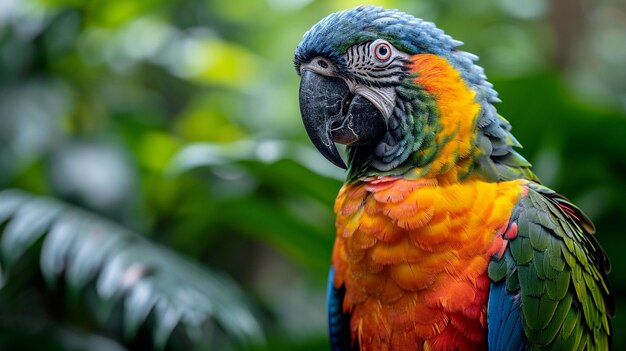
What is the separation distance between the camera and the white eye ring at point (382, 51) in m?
1.30

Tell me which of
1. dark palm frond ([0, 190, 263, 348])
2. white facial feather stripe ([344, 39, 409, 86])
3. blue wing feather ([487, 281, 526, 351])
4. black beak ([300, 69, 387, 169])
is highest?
white facial feather stripe ([344, 39, 409, 86])

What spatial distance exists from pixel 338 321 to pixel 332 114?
0.50 meters

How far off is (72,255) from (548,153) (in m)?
1.49

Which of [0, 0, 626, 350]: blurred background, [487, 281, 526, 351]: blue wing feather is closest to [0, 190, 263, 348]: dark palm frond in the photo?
[0, 0, 626, 350]: blurred background

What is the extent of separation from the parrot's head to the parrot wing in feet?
0.41

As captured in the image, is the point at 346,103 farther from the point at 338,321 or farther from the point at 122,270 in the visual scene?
the point at 122,270

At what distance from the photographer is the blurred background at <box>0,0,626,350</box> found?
1.89 meters

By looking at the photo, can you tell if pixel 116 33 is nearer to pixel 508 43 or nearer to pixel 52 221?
pixel 52 221

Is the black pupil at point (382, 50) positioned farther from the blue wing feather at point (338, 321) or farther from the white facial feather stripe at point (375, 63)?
the blue wing feather at point (338, 321)

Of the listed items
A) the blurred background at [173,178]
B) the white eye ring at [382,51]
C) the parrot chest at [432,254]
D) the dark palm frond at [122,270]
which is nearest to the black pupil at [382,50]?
the white eye ring at [382,51]

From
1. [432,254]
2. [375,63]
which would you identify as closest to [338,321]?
[432,254]

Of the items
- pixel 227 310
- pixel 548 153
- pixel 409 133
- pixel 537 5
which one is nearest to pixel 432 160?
pixel 409 133

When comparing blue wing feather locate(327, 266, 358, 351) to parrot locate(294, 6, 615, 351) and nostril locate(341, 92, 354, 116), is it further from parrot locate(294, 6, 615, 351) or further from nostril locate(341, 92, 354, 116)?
nostril locate(341, 92, 354, 116)

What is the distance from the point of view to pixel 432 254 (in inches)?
49.5
